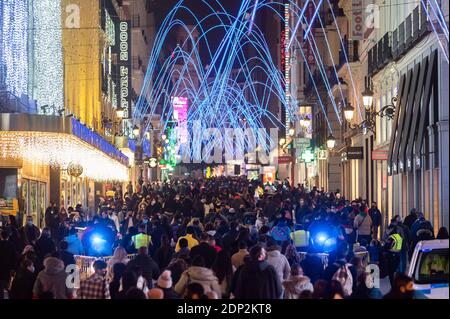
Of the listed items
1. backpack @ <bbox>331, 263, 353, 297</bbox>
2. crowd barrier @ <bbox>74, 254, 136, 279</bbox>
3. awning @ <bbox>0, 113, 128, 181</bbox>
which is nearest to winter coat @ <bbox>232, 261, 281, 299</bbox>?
backpack @ <bbox>331, 263, 353, 297</bbox>

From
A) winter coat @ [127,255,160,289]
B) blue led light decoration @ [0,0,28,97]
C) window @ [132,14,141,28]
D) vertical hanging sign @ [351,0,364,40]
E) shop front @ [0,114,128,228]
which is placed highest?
window @ [132,14,141,28]

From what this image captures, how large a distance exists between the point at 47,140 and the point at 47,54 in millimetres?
11678

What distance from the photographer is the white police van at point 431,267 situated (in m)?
13.4

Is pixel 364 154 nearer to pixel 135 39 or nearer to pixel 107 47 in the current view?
pixel 107 47

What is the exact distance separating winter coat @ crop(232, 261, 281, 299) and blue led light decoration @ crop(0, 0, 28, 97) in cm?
2032

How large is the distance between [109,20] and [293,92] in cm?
3135

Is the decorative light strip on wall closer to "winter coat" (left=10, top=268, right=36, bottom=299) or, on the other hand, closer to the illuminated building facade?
the illuminated building facade

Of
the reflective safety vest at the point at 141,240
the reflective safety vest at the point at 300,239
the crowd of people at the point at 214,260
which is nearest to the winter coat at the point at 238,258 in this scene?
the crowd of people at the point at 214,260

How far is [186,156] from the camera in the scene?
553 feet

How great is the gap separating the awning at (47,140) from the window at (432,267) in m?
15.4

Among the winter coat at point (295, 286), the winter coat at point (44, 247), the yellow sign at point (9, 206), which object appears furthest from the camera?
the yellow sign at point (9, 206)

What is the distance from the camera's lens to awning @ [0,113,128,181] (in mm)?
27281

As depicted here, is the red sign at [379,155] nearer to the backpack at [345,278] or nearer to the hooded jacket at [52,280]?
the backpack at [345,278]

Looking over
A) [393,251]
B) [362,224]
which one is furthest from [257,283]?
[362,224]
